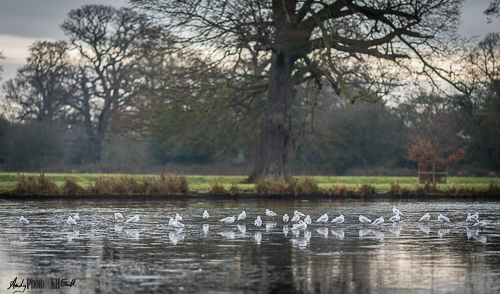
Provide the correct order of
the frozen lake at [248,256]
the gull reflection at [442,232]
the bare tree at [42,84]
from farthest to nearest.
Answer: the bare tree at [42,84] < the gull reflection at [442,232] < the frozen lake at [248,256]

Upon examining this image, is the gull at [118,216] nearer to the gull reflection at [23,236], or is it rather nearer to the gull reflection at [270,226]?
the gull reflection at [23,236]

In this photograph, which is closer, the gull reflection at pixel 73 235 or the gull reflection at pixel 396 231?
the gull reflection at pixel 73 235

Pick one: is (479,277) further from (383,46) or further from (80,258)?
(383,46)

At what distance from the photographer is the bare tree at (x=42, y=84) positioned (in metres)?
56.8

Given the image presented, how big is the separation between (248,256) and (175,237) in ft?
9.46

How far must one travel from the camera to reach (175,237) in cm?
1190

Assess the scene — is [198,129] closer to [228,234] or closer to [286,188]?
[286,188]

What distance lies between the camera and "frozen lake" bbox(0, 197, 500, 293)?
7305 mm

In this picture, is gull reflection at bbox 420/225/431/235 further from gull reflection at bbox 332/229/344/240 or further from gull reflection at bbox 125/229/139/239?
gull reflection at bbox 125/229/139/239

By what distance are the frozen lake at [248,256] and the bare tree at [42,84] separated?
44.0 metres

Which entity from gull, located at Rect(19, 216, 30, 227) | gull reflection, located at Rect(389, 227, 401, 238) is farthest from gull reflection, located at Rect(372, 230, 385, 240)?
A: gull, located at Rect(19, 216, 30, 227)
